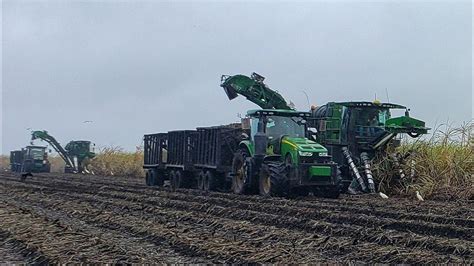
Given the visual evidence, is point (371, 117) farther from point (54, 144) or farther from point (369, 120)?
point (54, 144)

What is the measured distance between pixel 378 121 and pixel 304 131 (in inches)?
107

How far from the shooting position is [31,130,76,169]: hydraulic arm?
150ft

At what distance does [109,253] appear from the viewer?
27.2 feet

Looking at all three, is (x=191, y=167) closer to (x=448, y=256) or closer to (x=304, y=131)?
(x=304, y=131)

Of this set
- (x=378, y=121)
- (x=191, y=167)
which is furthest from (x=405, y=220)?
(x=191, y=167)

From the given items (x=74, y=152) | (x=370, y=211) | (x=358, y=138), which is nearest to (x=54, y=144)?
(x=74, y=152)

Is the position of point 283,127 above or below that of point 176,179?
above

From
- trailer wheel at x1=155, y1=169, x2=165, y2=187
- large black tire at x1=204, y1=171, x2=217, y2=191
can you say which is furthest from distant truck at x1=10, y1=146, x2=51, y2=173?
large black tire at x1=204, y1=171, x2=217, y2=191

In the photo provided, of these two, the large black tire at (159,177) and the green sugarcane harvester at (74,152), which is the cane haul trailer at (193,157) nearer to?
the large black tire at (159,177)

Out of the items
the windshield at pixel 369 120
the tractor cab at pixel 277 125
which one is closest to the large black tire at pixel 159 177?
the tractor cab at pixel 277 125

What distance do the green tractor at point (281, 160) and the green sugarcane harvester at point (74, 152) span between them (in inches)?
1087

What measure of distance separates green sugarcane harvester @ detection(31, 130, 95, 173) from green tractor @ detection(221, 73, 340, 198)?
27608 mm

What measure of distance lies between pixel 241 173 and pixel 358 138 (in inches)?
134

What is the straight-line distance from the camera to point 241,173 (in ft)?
62.1
